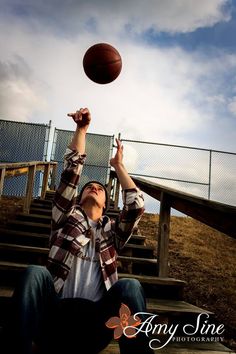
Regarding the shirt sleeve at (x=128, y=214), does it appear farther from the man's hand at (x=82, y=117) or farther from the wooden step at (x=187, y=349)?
the wooden step at (x=187, y=349)

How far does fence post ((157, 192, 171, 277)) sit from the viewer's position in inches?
137

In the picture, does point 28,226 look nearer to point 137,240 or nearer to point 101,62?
point 137,240

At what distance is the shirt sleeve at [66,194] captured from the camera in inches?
85.0

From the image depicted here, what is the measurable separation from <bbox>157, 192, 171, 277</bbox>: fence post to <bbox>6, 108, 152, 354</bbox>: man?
1.27 meters

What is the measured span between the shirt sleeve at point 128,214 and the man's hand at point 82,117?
21.5 inches

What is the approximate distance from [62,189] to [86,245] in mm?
394

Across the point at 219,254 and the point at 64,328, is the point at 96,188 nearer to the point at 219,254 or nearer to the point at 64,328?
the point at 64,328

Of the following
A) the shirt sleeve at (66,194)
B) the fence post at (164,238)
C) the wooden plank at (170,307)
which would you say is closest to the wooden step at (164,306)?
the wooden plank at (170,307)

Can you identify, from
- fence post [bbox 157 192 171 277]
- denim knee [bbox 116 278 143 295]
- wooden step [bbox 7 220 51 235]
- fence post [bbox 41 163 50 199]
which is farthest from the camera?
fence post [bbox 41 163 50 199]

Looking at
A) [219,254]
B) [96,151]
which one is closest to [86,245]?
[219,254]

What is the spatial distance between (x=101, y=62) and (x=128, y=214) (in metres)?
1.62

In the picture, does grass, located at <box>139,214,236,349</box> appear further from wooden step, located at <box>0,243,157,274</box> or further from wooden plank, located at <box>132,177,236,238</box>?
wooden plank, located at <box>132,177,236,238</box>

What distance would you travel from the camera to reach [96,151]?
33.7ft

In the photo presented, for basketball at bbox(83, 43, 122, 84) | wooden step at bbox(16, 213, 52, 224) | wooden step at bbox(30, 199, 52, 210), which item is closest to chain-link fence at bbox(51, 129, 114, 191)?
wooden step at bbox(30, 199, 52, 210)
